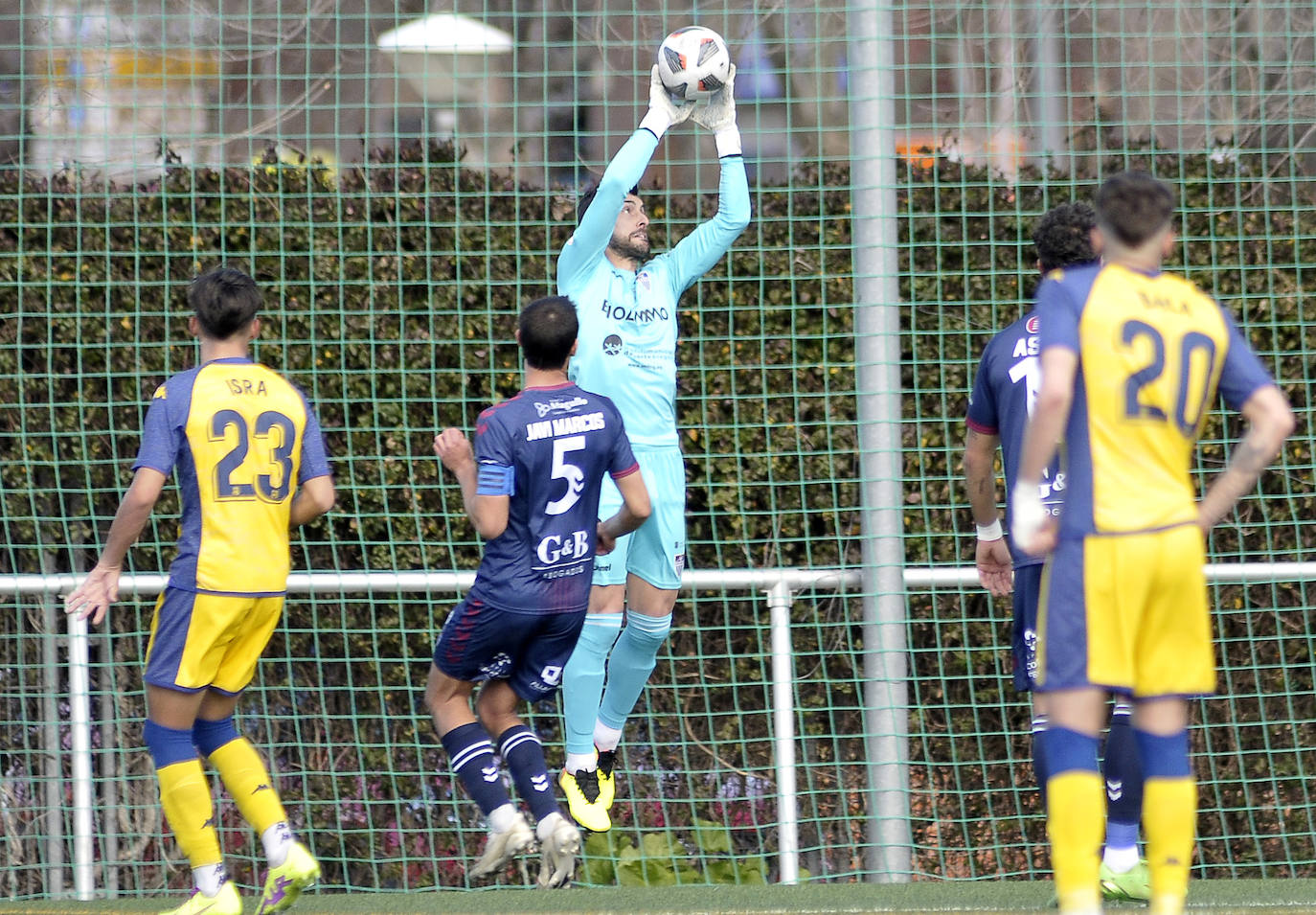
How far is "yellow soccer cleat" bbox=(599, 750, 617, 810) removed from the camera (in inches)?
207

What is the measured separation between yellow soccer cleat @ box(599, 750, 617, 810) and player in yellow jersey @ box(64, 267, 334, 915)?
3.81 ft

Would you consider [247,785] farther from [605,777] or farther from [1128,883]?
[1128,883]

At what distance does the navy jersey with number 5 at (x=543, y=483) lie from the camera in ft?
14.1

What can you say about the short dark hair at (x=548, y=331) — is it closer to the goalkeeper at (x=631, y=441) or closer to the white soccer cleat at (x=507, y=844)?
the goalkeeper at (x=631, y=441)

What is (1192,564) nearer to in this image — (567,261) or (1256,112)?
(567,261)

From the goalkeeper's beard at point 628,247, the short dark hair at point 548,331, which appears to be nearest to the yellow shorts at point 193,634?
the short dark hair at point 548,331

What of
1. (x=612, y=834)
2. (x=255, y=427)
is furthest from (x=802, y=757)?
(x=255, y=427)

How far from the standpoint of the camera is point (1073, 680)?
11.1 feet

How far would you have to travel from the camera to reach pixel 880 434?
5.54m

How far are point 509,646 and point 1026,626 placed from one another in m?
1.51

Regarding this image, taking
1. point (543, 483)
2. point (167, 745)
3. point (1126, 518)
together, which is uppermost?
point (543, 483)

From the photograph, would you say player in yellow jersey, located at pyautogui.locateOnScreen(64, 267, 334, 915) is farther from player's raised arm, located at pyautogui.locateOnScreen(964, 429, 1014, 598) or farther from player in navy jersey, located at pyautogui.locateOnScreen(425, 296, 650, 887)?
player's raised arm, located at pyautogui.locateOnScreen(964, 429, 1014, 598)

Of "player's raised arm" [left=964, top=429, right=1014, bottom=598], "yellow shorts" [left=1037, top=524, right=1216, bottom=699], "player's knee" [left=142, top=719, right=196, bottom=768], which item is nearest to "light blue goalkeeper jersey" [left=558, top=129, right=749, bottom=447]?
"player's raised arm" [left=964, top=429, right=1014, bottom=598]

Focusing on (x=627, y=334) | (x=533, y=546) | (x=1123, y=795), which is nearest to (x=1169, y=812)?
(x=1123, y=795)
